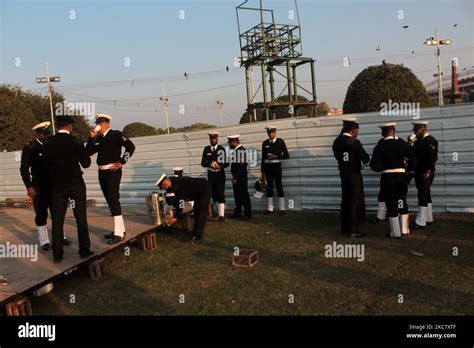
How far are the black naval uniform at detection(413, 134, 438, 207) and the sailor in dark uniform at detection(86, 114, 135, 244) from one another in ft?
17.3

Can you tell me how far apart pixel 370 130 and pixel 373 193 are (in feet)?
4.67

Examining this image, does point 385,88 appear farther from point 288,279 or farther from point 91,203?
point 91,203

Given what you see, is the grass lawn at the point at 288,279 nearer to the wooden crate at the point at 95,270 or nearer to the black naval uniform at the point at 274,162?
the wooden crate at the point at 95,270

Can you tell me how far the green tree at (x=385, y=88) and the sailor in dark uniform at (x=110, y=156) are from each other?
1029 centimetres

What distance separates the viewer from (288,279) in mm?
5434

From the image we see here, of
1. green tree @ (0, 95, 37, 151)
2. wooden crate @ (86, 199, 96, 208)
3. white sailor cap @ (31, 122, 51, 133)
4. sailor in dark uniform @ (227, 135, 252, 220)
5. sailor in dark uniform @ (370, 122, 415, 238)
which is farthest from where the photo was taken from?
green tree @ (0, 95, 37, 151)

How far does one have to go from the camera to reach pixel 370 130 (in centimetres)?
885

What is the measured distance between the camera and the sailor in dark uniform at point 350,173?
7297 millimetres

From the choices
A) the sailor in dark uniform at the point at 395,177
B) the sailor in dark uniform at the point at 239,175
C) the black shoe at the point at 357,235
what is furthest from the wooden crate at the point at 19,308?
the sailor in dark uniform at the point at 395,177

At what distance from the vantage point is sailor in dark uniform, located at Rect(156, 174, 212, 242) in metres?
7.23

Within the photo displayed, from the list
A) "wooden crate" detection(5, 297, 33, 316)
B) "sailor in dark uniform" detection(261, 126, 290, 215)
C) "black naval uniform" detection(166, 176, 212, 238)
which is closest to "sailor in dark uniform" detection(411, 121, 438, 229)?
"sailor in dark uniform" detection(261, 126, 290, 215)
